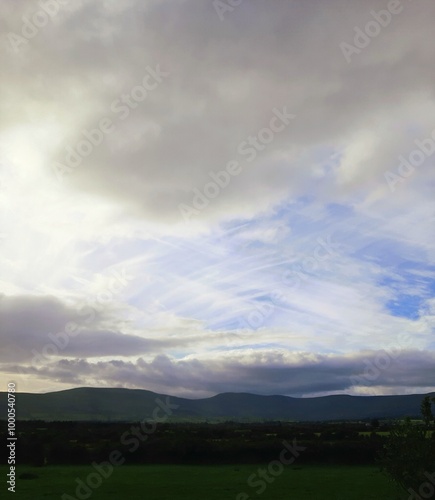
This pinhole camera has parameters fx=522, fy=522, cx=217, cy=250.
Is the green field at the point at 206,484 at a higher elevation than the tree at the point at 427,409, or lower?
lower

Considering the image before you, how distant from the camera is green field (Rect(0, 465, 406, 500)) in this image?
1987 inches

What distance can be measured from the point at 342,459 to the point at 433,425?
58832 mm

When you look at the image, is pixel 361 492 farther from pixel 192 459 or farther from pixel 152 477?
pixel 192 459

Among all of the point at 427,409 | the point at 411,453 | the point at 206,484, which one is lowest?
the point at 206,484

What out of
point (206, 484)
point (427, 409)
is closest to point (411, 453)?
point (427, 409)

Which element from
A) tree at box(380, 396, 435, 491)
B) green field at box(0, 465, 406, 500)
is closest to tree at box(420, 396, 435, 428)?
tree at box(380, 396, 435, 491)

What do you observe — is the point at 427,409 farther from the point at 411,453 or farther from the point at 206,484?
the point at 206,484

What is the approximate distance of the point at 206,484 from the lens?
2299 inches

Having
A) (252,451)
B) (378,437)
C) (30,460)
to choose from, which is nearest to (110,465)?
(30,460)

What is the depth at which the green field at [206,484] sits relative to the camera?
50469 millimetres

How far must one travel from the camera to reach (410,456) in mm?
29781

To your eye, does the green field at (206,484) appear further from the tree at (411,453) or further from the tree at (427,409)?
the tree at (427,409)

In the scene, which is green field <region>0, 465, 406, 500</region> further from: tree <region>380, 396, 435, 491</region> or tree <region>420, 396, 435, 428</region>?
tree <region>420, 396, 435, 428</region>

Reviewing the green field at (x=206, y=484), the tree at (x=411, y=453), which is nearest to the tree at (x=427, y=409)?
the tree at (x=411, y=453)
